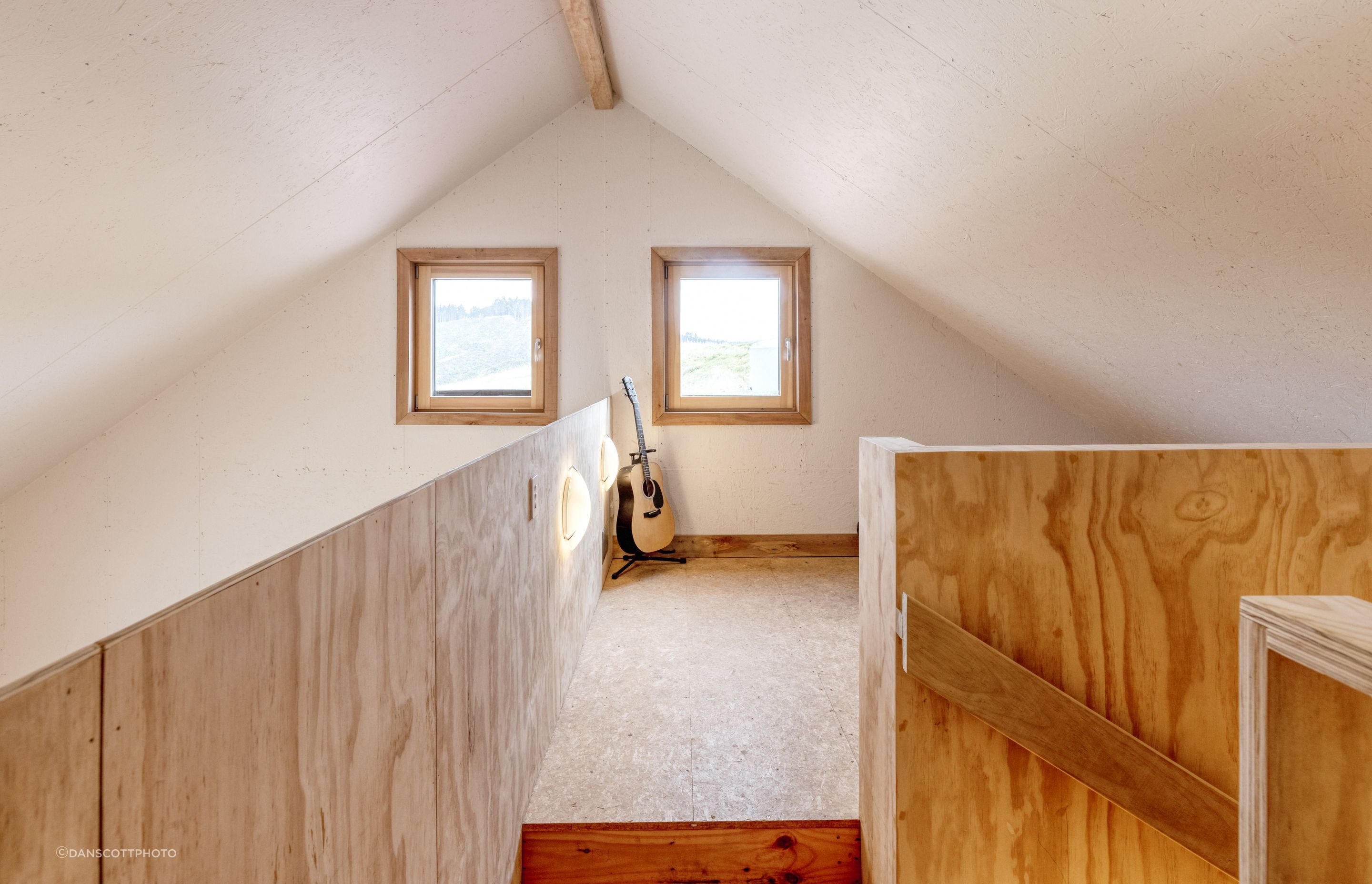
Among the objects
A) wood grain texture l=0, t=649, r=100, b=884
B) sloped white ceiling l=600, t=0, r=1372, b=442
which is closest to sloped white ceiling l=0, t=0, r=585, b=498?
sloped white ceiling l=600, t=0, r=1372, b=442

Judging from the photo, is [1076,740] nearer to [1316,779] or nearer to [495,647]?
[1316,779]

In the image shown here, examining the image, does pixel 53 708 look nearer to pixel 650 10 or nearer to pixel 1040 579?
pixel 1040 579

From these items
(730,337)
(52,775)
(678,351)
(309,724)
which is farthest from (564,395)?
(52,775)

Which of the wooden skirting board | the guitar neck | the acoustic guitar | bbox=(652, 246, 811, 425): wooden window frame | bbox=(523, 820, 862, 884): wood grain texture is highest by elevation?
bbox=(652, 246, 811, 425): wooden window frame

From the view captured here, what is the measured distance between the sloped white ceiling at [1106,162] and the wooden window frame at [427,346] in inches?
44.2

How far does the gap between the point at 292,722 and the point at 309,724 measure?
31 millimetres

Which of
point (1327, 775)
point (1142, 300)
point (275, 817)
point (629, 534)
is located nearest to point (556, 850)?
point (275, 817)

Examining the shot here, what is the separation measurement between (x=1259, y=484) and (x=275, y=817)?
1432 millimetres

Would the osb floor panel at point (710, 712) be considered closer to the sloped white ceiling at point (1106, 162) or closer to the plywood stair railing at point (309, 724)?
the plywood stair railing at point (309, 724)

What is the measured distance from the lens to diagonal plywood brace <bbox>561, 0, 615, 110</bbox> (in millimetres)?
2439

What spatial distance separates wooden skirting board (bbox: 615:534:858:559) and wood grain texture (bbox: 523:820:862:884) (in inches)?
79.4

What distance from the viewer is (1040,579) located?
1.10 metres

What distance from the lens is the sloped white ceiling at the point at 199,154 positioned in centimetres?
148

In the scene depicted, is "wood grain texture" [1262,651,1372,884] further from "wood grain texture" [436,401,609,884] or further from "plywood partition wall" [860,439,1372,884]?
"wood grain texture" [436,401,609,884]
